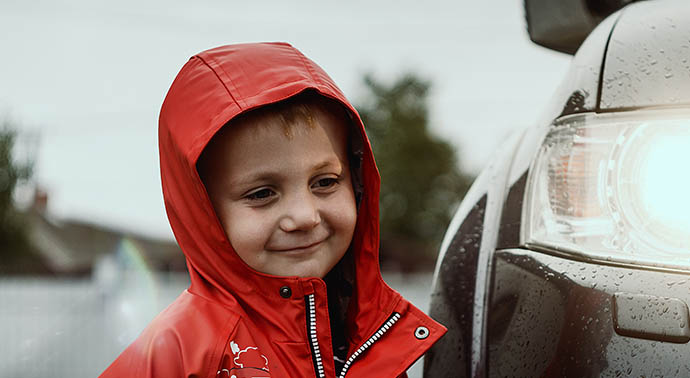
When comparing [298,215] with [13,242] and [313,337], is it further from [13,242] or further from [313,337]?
[13,242]

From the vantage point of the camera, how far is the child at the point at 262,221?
150 cm

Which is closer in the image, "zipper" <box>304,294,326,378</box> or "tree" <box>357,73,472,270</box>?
"zipper" <box>304,294,326,378</box>

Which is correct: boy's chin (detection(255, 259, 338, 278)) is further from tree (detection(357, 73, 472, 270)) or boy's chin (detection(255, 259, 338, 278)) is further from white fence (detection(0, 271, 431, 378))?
tree (detection(357, 73, 472, 270))

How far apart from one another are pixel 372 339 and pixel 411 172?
34.1 meters

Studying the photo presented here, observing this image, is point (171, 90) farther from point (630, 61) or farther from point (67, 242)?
point (67, 242)

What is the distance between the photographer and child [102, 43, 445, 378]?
4.94 feet

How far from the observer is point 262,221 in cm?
153

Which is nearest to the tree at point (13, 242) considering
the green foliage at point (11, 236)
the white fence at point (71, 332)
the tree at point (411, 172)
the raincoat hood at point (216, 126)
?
the green foliage at point (11, 236)

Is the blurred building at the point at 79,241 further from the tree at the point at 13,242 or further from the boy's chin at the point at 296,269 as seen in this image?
the boy's chin at the point at 296,269

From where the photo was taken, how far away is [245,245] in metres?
1.54

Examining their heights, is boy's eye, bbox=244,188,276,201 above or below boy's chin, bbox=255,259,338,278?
above

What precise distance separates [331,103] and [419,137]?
34.6 m

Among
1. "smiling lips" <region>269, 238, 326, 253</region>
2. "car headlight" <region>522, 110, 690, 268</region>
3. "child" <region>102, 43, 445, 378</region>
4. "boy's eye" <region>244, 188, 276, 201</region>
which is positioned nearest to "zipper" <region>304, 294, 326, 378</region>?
"child" <region>102, 43, 445, 378</region>

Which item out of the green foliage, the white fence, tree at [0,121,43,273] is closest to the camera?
the white fence
